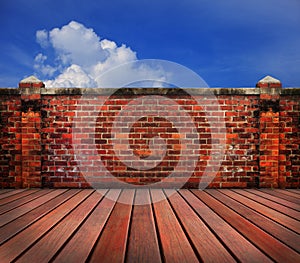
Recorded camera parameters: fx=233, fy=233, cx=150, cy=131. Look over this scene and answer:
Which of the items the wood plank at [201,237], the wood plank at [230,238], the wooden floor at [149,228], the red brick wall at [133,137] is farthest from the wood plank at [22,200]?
the wood plank at [230,238]

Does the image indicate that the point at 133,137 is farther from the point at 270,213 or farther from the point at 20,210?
the point at 270,213

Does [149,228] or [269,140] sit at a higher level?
[269,140]

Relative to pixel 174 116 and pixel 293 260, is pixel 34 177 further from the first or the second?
pixel 293 260

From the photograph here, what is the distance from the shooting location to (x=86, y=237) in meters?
1.65

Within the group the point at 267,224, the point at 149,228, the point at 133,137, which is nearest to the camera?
the point at 149,228

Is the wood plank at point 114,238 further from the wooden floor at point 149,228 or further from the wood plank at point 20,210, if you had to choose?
the wood plank at point 20,210

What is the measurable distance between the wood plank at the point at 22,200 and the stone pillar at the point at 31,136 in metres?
0.30

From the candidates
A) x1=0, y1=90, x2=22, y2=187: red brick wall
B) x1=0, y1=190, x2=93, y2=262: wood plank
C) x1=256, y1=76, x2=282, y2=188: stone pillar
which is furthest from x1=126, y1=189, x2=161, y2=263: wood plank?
x1=0, y1=90, x2=22, y2=187: red brick wall

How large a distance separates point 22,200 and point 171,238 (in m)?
1.97

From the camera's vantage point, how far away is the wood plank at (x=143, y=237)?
1.37 m

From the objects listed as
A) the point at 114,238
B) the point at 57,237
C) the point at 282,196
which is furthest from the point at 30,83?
the point at 282,196

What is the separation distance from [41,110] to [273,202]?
331 cm

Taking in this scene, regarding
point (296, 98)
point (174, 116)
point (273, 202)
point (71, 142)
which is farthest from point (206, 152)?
point (71, 142)

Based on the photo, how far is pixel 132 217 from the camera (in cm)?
209
